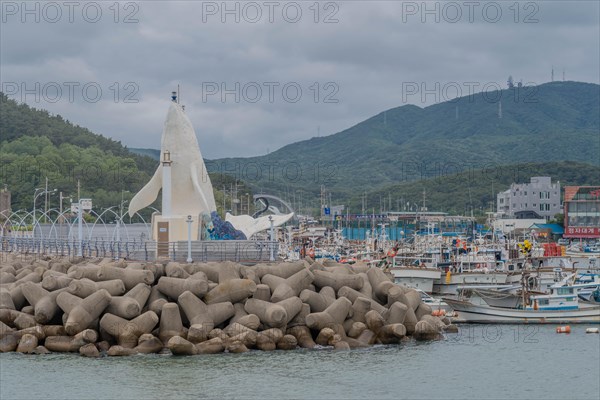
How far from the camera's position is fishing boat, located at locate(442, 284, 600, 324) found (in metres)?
48.9

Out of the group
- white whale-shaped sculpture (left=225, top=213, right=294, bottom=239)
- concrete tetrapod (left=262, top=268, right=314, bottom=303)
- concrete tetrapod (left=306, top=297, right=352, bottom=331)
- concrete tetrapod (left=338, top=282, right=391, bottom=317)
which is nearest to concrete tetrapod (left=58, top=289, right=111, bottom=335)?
concrete tetrapod (left=262, top=268, right=314, bottom=303)

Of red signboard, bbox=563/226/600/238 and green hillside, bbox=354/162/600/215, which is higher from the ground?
green hillside, bbox=354/162/600/215

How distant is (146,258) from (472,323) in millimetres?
15862

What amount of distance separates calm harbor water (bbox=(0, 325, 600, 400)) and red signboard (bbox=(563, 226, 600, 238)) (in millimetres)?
70402

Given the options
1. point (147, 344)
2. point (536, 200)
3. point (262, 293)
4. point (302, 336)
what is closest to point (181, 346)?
point (147, 344)

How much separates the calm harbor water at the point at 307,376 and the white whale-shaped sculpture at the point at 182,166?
1332 centimetres

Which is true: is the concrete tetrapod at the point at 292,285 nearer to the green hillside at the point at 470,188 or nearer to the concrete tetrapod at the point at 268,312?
the concrete tetrapod at the point at 268,312

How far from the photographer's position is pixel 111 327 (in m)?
32.7

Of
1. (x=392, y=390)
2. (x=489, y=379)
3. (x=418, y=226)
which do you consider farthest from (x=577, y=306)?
(x=418, y=226)

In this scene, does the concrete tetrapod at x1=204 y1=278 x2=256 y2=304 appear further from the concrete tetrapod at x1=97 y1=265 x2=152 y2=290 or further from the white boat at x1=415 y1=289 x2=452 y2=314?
the white boat at x1=415 y1=289 x2=452 y2=314

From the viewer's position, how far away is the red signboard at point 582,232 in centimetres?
10544

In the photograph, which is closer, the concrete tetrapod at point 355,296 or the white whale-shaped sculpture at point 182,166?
the concrete tetrapod at point 355,296

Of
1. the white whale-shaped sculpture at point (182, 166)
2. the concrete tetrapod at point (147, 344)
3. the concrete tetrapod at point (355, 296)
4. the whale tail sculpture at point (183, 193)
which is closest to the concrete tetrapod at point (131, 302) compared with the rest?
the concrete tetrapod at point (147, 344)

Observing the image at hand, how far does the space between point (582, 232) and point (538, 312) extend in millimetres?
59427
